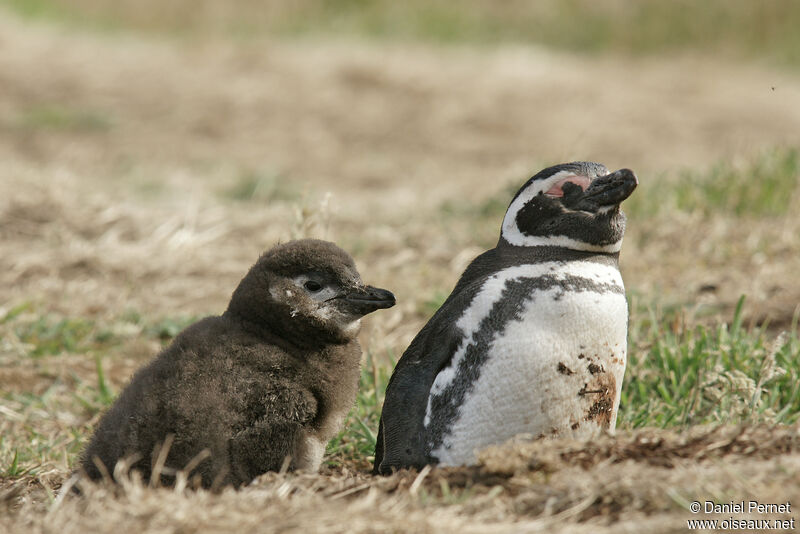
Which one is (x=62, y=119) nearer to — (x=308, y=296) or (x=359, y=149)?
(x=359, y=149)

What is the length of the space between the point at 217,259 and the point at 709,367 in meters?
4.67

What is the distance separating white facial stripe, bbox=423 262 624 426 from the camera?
3715 mm

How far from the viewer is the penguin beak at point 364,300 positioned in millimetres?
3914

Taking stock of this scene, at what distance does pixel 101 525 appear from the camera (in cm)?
279

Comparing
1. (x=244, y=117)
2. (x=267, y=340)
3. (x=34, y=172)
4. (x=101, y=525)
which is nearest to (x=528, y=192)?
(x=267, y=340)

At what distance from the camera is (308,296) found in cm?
392

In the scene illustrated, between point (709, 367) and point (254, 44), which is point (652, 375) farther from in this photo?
point (254, 44)

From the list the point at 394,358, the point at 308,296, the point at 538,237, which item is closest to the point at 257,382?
the point at 308,296

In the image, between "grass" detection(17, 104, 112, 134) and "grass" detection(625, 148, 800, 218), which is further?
"grass" detection(17, 104, 112, 134)

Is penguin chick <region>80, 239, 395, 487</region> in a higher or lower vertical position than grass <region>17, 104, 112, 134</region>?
lower

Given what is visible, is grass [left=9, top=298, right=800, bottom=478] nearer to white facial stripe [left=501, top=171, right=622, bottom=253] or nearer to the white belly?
the white belly

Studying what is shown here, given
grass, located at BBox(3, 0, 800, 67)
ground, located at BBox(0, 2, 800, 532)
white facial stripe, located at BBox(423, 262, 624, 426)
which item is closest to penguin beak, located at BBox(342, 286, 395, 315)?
white facial stripe, located at BBox(423, 262, 624, 426)

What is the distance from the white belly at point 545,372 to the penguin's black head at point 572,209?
172 mm

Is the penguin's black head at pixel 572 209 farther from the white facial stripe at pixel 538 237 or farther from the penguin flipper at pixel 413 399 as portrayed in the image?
the penguin flipper at pixel 413 399
